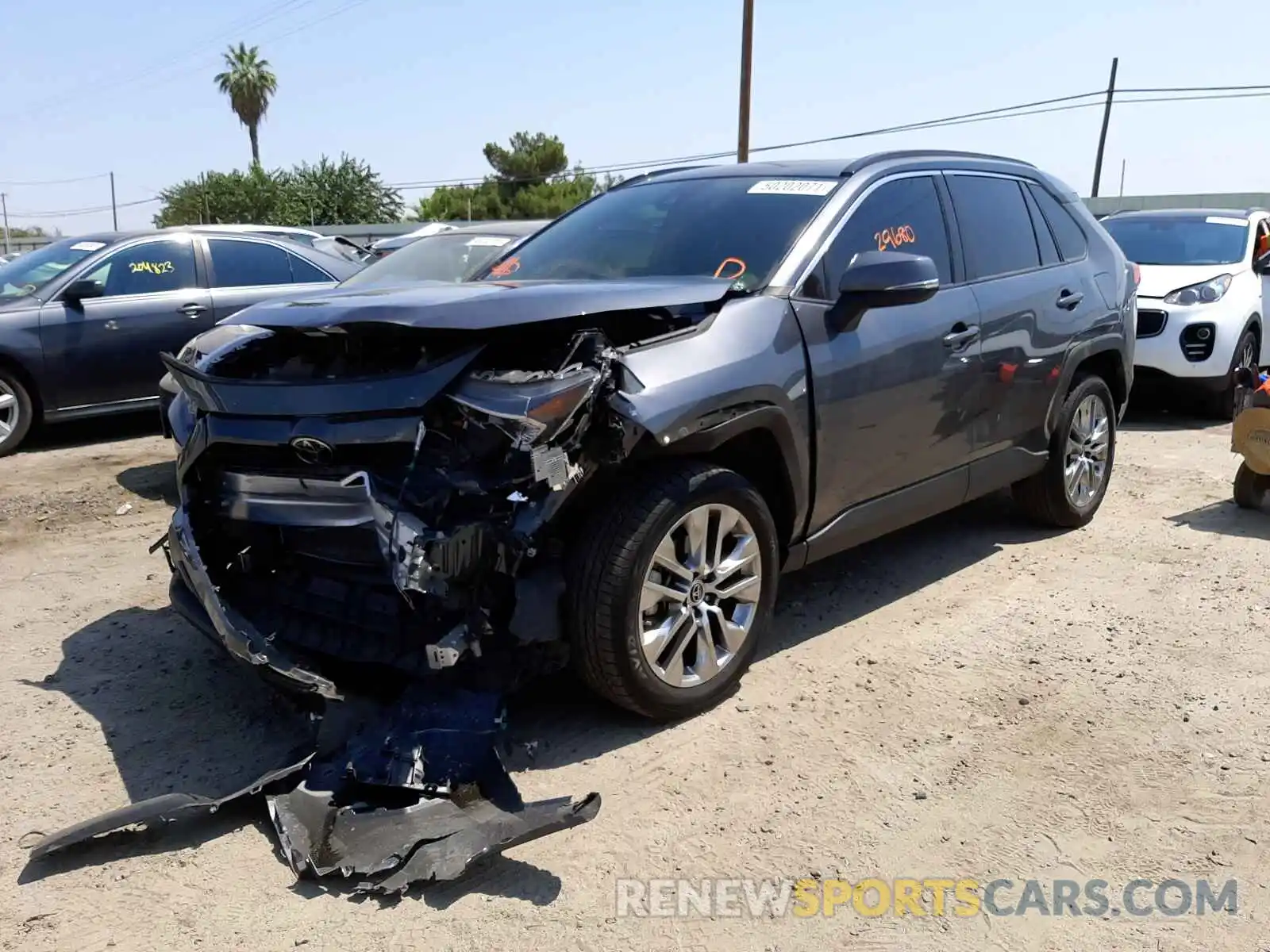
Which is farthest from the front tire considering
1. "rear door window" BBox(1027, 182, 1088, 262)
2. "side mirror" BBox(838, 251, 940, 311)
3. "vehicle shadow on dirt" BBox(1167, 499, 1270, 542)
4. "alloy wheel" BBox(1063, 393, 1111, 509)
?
"vehicle shadow on dirt" BBox(1167, 499, 1270, 542)

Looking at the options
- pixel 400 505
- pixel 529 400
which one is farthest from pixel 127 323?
pixel 529 400

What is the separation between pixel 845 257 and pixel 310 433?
216cm

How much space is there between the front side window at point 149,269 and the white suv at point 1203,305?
777cm

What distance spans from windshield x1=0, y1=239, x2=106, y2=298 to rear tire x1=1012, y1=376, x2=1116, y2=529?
7.24m

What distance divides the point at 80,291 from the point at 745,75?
15.9 m

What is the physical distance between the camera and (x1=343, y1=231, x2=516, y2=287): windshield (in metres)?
8.16

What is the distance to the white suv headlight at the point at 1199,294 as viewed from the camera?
8914mm

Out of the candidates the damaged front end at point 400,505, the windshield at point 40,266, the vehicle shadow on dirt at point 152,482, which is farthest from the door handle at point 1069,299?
the windshield at point 40,266

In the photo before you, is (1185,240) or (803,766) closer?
(803,766)

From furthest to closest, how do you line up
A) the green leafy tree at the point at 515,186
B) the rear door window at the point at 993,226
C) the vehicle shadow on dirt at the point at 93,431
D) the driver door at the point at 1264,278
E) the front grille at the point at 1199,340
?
the green leafy tree at the point at 515,186, the driver door at the point at 1264,278, the front grille at the point at 1199,340, the vehicle shadow on dirt at the point at 93,431, the rear door window at the point at 993,226

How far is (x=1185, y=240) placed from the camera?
9.83m
